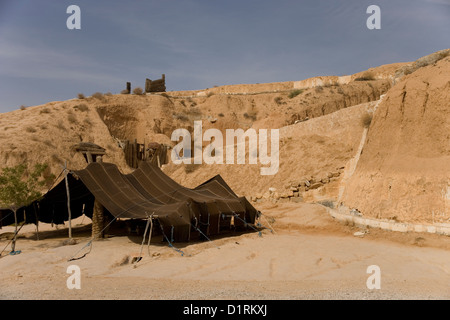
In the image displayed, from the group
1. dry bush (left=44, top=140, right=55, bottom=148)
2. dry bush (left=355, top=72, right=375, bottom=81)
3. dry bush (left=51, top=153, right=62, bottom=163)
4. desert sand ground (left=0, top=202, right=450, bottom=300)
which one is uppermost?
dry bush (left=355, top=72, right=375, bottom=81)

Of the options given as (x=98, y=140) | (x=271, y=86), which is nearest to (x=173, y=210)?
(x=98, y=140)

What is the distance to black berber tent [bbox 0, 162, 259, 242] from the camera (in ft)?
37.9

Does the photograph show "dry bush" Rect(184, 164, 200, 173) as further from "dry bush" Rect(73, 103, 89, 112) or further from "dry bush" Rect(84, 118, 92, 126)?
"dry bush" Rect(73, 103, 89, 112)

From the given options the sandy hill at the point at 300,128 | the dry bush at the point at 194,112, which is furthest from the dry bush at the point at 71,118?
the dry bush at the point at 194,112

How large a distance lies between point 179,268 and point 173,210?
9.86 feet

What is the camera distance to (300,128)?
27719 millimetres

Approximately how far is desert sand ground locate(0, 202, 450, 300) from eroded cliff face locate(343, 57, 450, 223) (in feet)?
3.01

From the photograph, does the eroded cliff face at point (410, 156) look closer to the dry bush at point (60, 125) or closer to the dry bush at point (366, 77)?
the dry bush at point (60, 125)

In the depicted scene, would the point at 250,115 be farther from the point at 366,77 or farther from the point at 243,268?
the point at 243,268

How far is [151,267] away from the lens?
29.1 feet

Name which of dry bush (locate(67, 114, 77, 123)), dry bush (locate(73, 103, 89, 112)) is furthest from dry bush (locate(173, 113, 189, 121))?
dry bush (locate(67, 114, 77, 123))

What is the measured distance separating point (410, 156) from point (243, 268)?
7.14m

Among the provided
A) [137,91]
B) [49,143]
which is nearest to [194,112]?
[137,91]

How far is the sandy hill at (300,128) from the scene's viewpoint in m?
12.6
